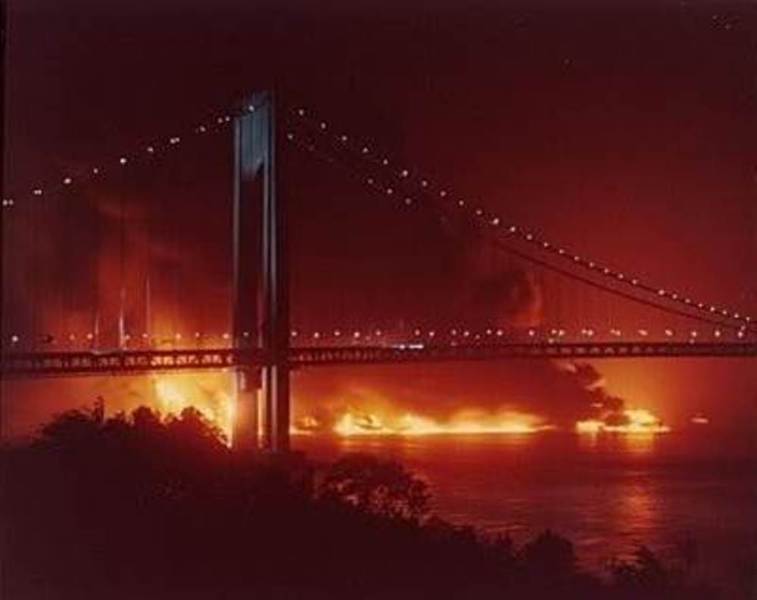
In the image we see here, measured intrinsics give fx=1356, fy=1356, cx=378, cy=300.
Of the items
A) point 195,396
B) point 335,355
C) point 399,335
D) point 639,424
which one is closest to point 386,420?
point 399,335

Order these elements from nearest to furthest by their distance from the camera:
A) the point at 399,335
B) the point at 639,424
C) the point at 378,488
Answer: the point at 378,488
the point at 639,424
the point at 399,335

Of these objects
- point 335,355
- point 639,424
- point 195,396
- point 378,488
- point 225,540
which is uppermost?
point 335,355

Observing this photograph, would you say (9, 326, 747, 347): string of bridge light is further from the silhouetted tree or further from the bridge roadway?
the silhouetted tree

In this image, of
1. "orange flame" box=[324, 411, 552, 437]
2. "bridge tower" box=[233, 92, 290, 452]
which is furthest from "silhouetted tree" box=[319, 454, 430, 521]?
"orange flame" box=[324, 411, 552, 437]

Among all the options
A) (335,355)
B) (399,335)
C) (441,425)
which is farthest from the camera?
(441,425)

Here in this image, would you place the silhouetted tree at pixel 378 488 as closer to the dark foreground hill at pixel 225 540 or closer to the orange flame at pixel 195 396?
the dark foreground hill at pixel 225 540

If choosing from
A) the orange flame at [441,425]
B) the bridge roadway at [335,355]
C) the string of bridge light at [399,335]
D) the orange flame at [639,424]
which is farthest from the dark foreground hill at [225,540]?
the orange flame at [441,425]

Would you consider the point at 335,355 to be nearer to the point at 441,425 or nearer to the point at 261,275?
the point at 261,275
